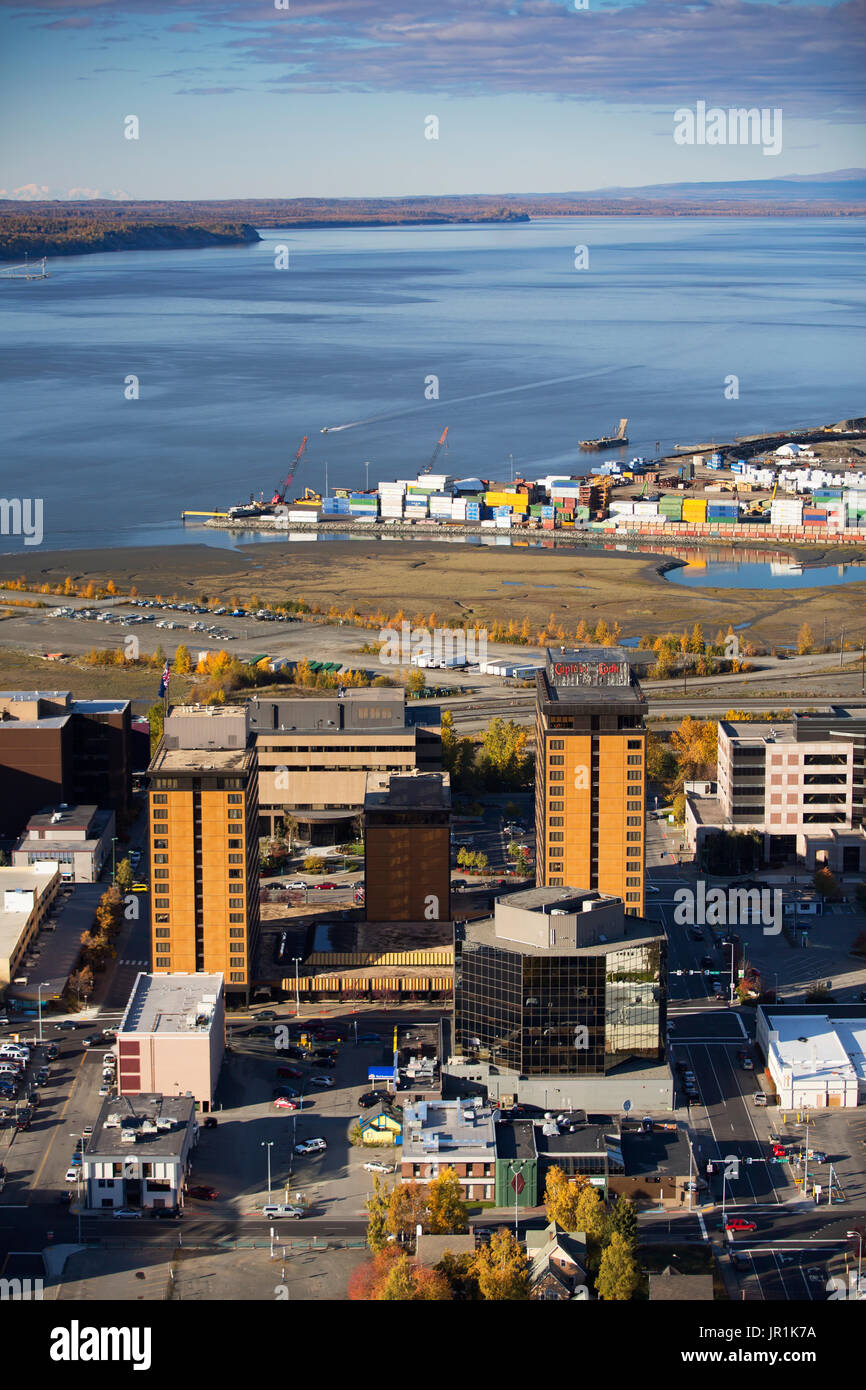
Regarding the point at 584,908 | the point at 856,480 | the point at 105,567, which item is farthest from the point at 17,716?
the point at 856,480

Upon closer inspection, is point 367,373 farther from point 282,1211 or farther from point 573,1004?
point 282,1211

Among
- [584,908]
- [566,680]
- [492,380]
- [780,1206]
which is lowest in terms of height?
[780,1206]

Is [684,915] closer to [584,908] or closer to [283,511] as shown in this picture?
[584,908]

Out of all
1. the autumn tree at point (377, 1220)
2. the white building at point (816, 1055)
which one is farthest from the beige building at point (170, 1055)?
the white building at point (816, 1055)

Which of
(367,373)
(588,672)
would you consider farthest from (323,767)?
(367,373)

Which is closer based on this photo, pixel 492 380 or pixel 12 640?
pixel 12 640
